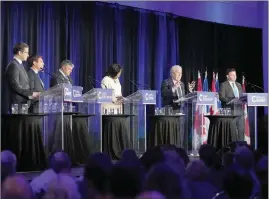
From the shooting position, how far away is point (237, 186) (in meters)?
2.62

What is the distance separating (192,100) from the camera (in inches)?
287

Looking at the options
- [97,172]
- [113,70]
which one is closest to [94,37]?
[113,70]

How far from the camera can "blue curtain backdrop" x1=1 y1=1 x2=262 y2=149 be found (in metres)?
8.31

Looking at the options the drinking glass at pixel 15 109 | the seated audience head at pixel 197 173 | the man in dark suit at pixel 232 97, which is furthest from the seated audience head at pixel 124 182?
the man in dark suit at pixel 232 97

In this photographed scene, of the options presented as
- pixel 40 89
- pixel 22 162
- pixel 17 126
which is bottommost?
pixel 22 162

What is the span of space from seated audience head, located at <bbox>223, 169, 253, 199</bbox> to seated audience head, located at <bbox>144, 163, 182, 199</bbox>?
1.74 ft

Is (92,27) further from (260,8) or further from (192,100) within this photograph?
(260,8)

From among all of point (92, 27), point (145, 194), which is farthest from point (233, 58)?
point (145, 194)

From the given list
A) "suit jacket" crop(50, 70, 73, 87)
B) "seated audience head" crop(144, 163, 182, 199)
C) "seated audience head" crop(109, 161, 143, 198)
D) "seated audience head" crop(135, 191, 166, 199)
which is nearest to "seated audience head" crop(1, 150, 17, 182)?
"seated audience head" crop(109, 161, 143, 198)

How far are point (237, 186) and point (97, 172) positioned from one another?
706mm

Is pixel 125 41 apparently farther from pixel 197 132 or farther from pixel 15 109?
pixel 15 109

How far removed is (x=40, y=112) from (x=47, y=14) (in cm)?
297

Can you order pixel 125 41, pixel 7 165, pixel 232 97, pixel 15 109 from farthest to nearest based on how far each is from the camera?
pixel 125 41
pixel 232 97
pixel 15 109
pixel 7 165

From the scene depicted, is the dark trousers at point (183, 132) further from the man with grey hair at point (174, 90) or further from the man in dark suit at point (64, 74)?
the man in dark suit at point (64, 74)
